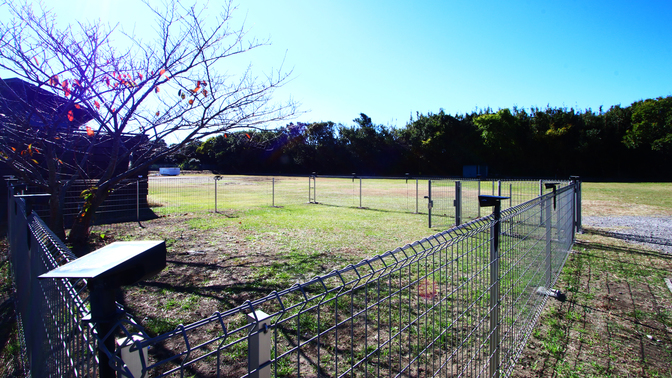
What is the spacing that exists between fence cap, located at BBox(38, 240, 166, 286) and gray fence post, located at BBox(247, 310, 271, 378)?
34 centimetres

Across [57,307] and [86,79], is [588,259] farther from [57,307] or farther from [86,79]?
[86,79]

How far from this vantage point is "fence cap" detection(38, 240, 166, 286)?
3.01ft

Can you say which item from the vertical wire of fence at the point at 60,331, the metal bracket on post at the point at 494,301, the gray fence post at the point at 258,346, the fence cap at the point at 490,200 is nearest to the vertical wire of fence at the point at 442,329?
the metal bracket on post at the point at 494,301

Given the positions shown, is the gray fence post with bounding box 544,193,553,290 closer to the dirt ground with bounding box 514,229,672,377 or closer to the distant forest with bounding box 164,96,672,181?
the dirt ground with bounding box 514,229,672,377

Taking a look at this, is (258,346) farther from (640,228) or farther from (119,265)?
(640,228)

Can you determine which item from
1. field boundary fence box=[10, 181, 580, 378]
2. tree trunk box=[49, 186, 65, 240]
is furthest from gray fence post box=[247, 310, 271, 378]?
tree trunk box=[49, 186, 65, 240]

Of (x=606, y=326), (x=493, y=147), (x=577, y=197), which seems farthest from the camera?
(x=493, y=147)

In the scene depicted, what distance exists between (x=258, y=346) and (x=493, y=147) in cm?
4870

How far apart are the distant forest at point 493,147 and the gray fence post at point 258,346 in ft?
116

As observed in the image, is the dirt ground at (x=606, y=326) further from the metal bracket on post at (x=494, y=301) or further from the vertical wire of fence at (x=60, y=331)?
the vertical wire of fence at (x=60, y=331)

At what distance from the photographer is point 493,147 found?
45031 mm

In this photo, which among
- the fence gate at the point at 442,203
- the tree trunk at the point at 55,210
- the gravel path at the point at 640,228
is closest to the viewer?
the tree trunk at the point at 55,210

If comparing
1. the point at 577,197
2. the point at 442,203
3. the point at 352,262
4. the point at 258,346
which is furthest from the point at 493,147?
the point at 258,346

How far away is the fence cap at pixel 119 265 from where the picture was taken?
92 centimetres
